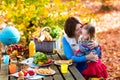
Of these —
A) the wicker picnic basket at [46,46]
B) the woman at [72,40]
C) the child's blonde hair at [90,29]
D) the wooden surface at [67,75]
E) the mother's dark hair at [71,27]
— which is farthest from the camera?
the wicker picnic basket at [46,46]

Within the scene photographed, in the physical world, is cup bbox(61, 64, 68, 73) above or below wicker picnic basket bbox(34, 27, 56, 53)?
below

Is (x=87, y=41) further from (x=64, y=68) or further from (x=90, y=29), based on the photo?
(x=64, y=68)

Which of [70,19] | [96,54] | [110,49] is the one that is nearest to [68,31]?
[70,19]

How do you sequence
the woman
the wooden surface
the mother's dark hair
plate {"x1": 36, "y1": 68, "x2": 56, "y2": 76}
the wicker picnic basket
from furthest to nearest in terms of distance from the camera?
the wicker picnic basket → the mother's dark hair → the woman → plate {"x1": 36, "y1": 68, "x2": 56, "y2": 76} → the wooden surface

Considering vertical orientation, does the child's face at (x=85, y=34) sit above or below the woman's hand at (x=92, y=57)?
above

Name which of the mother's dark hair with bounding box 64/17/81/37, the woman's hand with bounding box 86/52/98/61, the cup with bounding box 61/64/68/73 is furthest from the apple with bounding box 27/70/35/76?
the mother's dark hair with bounding box 64/17/81/37

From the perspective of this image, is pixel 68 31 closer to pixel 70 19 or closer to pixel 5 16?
pixel 70 19

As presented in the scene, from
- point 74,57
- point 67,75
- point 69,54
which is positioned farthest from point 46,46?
point 67,75

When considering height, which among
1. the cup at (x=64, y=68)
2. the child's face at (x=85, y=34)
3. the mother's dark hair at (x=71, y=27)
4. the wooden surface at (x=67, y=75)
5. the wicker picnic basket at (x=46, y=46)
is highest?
the mother's dark hair at (x=71, y=27)

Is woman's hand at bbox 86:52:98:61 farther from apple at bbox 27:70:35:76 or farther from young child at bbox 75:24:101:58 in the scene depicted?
apple at bbox 27:70:35:76

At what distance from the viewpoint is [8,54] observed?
5617 millimetres

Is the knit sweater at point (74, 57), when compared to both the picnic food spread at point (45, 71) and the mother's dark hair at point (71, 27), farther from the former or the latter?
the picnic food spread at point (45, 71)

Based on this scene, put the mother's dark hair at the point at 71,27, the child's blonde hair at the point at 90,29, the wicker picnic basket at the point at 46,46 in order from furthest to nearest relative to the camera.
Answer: the wicker picnic basket at the point at 46,46 → the mother's dark hair at the point at 71,27 → the child's blonde hair at the point at 90,29

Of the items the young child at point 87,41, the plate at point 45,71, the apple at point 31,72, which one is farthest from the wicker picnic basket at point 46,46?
the apple at point 31,72
